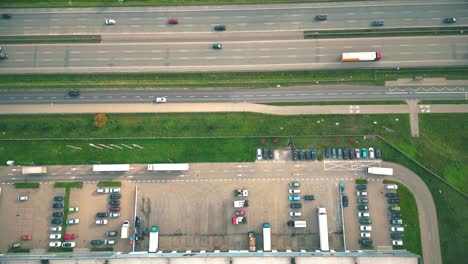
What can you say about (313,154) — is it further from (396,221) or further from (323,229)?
(396,221)

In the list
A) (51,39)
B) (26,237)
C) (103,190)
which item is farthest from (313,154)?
(51,39)

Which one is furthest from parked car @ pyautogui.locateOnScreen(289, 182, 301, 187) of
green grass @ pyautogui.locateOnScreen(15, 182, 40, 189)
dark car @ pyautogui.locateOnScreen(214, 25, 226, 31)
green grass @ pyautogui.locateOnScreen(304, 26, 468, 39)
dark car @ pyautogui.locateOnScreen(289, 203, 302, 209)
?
green grass @ pyautogui.locateOnScreen(15, 182, 40, 189)

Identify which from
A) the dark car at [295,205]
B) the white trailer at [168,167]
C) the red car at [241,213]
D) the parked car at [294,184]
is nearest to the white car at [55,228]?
the white trailer at [168,167]

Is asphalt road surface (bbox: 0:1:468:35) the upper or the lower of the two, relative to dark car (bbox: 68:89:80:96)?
upper

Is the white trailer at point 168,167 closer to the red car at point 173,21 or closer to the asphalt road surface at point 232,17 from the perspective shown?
the asphalt road surface at point 232,17

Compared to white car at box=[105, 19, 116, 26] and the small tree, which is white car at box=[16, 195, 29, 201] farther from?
white car at box=[105, 19, 116, 26]
